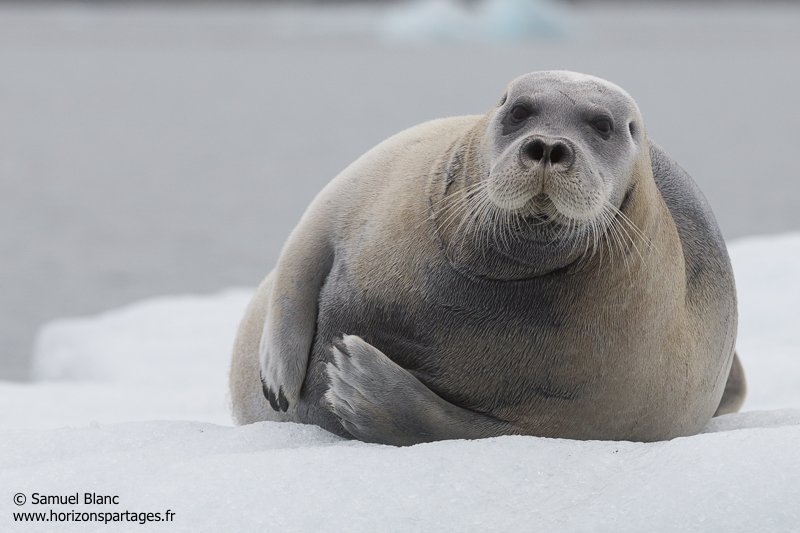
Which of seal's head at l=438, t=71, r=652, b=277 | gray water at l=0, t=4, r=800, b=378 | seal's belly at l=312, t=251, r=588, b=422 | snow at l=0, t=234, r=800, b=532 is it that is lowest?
gray water at l=0, t=4, r=800, b=378

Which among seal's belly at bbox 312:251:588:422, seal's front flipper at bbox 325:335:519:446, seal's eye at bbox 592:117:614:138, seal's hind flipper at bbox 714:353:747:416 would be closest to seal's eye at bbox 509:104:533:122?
seal's eye at bbox 592:117:614:138

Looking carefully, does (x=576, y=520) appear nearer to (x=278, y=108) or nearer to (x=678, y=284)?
(x=678, y=284)

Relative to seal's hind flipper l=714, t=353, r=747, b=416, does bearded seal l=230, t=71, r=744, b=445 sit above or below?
above

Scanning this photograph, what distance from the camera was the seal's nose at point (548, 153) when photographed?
381cm

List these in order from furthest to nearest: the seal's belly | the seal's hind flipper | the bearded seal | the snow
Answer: the seal's hind flipper < the seal's belly < the bearded seal < the snow

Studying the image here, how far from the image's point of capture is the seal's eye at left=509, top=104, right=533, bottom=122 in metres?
4.11

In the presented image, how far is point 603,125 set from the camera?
13.5ft

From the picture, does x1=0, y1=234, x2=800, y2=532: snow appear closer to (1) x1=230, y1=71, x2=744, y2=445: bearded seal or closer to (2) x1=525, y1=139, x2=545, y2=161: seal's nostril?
(1) x1=230, y1=71, x2=744, y2=445: bearded seal

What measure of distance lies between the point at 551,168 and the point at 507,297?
60 centimetres

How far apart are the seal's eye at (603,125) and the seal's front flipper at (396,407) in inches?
40.4

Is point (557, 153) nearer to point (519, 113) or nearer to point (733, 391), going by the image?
point (519, 113)

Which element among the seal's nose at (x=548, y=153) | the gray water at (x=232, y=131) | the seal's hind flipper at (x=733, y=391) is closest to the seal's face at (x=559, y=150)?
the seal's nose at (x=548, y=153)

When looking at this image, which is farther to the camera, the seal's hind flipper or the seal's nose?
the seal's hind flipper

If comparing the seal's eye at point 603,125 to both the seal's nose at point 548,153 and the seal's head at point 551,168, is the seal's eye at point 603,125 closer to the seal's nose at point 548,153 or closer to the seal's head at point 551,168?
the seal's head at point 551,168
